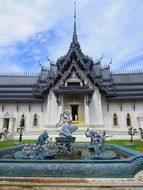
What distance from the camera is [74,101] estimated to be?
23906 mm

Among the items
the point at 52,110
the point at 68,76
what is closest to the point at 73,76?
the point at 68,76

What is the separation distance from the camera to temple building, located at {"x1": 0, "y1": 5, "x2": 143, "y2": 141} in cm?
2286

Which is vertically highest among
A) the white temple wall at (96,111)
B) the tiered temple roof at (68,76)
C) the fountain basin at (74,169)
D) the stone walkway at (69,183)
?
the tiered temple roof at (68,76)

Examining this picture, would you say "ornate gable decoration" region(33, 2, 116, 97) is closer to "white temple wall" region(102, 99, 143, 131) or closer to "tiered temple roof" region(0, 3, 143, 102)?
"tiered temple roof" region(0, 3, 143, 102)

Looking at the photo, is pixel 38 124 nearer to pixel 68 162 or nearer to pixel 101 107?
pixel 101 107

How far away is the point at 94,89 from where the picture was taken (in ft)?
77.2

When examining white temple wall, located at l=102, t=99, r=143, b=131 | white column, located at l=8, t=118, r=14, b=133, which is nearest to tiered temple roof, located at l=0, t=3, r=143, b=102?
white temple wall, located at l=102, t=99, r=143, b=131

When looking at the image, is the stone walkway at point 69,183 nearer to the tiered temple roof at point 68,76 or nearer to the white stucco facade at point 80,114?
the white stucco facade at point 80,114

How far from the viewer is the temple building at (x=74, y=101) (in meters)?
22.9

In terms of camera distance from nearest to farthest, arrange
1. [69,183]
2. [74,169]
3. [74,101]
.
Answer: [69,183]
[74,169]
[74,101]

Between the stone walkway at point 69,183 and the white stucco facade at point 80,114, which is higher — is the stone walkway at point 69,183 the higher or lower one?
the lower one

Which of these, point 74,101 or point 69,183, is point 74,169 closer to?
point 69,183

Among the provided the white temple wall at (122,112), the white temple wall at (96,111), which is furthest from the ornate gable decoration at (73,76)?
the white temple wall at (122,112)

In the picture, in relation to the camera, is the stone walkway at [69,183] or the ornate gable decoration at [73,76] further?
the ornate gable decoration at [73,76]
